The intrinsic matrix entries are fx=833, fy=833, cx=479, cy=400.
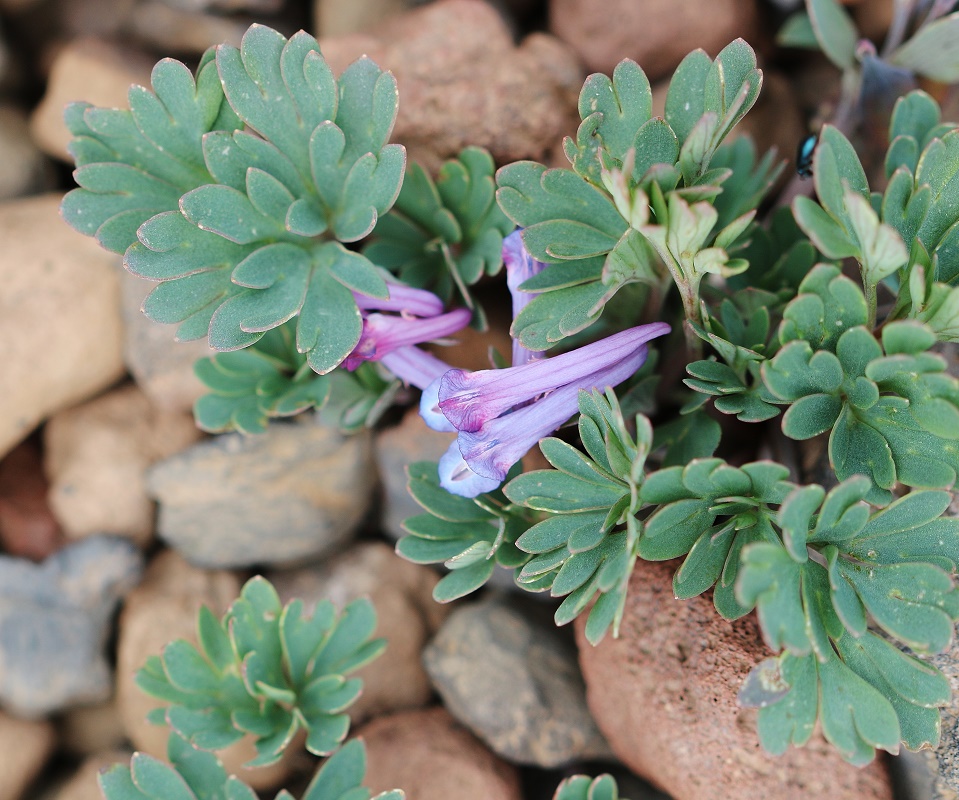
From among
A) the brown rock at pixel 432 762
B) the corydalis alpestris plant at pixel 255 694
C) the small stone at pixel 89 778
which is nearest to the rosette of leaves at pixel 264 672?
the corydalis alpestris plant at pixel 255 694

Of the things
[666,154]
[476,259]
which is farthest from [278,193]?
[666,154]

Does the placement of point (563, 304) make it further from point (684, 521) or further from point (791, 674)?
point (791, 674)

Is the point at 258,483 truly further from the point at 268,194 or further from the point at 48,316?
the point at 268,194

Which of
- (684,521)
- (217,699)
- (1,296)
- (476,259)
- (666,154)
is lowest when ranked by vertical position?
(217,699)

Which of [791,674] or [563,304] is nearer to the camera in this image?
[791,674]

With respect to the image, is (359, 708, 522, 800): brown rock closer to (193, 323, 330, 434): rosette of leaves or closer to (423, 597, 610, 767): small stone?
(423, 597, 610, 767): small stone

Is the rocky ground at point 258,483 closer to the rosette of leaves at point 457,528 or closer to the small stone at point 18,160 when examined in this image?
the small stone at point 18,160

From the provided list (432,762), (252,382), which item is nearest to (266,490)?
(252,382)
